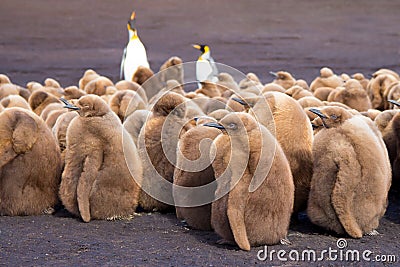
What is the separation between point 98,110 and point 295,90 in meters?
3.07

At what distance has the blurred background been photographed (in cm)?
1625

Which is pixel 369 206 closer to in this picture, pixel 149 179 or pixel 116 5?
pixel 149 179

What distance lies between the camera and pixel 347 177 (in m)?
4.57

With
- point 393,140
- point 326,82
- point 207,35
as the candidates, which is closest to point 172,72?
point 326,82

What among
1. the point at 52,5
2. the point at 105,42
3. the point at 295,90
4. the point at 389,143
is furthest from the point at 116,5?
the point at 389,143

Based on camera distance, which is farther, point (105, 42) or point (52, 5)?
point (52, 5)

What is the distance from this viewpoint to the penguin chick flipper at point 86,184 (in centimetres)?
501

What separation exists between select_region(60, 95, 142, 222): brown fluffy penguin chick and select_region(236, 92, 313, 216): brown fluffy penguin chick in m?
1.01

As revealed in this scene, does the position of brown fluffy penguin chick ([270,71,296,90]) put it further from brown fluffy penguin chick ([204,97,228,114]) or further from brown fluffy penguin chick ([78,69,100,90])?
brown fluffy penguin chick ([204,97,228,114])

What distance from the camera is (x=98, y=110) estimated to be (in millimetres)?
5176

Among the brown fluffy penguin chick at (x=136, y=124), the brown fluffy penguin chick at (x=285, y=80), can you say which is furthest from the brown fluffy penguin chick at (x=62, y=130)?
the brown fluffy penguin chick at (x=285, y=80)

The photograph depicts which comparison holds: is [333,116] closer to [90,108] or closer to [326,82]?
[90,108]

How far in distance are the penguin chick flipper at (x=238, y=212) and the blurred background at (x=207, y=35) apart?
10.2 meters

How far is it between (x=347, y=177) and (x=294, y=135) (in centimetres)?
51
